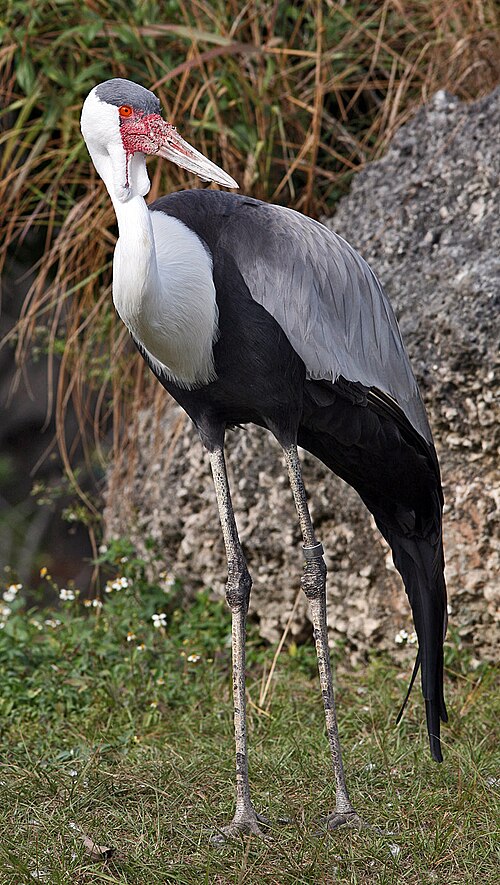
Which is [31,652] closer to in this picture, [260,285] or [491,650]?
[491,650]

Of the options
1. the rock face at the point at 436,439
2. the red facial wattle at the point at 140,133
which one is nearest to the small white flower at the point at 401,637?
the rock face at the point at 436,439

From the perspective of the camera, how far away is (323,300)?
118 inches

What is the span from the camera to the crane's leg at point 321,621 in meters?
2.95

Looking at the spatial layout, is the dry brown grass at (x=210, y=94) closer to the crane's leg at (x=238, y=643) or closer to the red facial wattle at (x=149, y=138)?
Answer: the crane's leg at (x=238, y=643)

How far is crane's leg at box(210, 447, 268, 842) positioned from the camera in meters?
2.94

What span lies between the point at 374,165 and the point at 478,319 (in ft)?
3.54

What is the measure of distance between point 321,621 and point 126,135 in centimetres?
140

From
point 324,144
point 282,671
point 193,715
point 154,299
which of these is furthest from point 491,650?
point 324,144

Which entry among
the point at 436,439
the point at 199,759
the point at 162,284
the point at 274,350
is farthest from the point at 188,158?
the point at 199,759

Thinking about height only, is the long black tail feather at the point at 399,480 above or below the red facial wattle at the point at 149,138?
below

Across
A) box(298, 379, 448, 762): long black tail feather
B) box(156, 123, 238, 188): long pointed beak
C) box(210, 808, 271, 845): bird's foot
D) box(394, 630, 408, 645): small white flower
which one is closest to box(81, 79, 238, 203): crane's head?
box(156, 123, 238, 188): long pointed beak

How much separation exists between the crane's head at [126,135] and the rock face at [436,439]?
1.52 m

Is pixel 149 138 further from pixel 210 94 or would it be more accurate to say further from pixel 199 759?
pixel 210 94

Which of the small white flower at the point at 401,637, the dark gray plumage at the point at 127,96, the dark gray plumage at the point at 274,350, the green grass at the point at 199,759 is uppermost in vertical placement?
the dark gray plumage at the point at 127,96
